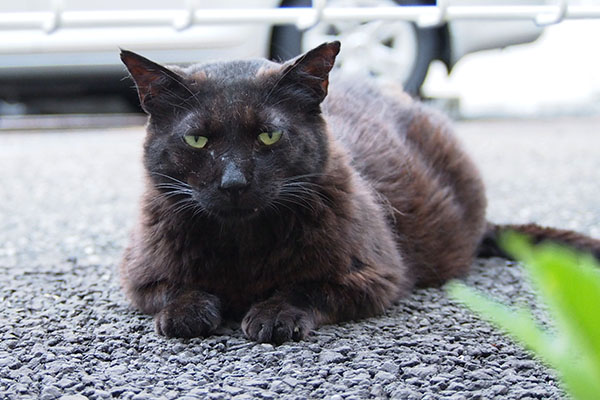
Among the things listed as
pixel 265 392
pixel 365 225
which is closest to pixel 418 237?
pixel 365 225

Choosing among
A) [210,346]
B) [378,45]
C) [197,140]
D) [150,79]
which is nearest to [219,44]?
[378,45]

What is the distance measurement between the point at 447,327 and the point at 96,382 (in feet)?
3.45

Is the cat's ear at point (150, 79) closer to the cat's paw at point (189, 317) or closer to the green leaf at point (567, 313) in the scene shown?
the cat's paw at point (189, 317)

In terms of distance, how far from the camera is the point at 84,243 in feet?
11.8

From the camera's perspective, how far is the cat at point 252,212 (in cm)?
209

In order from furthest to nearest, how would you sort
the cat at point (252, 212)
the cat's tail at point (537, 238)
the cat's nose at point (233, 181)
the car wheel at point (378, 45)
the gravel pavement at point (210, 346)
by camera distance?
the car wheel at point (378, 45) < the cat's tail at point (537, 238) < the cat at point (252, 212) < the cat's nose at point (233, 181) < the gravel pavement at point (210, 346)

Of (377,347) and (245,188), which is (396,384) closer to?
(377,347)

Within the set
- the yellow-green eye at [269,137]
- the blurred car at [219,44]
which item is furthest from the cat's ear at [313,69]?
the blurred car at [219,44]

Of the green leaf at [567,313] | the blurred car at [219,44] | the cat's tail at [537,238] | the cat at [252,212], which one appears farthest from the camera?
the blurred car at [219,44]

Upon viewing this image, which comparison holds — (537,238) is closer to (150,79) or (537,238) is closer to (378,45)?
(150,79)

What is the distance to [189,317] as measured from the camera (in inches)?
81.7

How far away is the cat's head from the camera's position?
207 cm

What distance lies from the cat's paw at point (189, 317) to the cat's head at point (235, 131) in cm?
Answer: 26

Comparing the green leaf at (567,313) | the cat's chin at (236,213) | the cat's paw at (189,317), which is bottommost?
the cat's paw at (189,317)
